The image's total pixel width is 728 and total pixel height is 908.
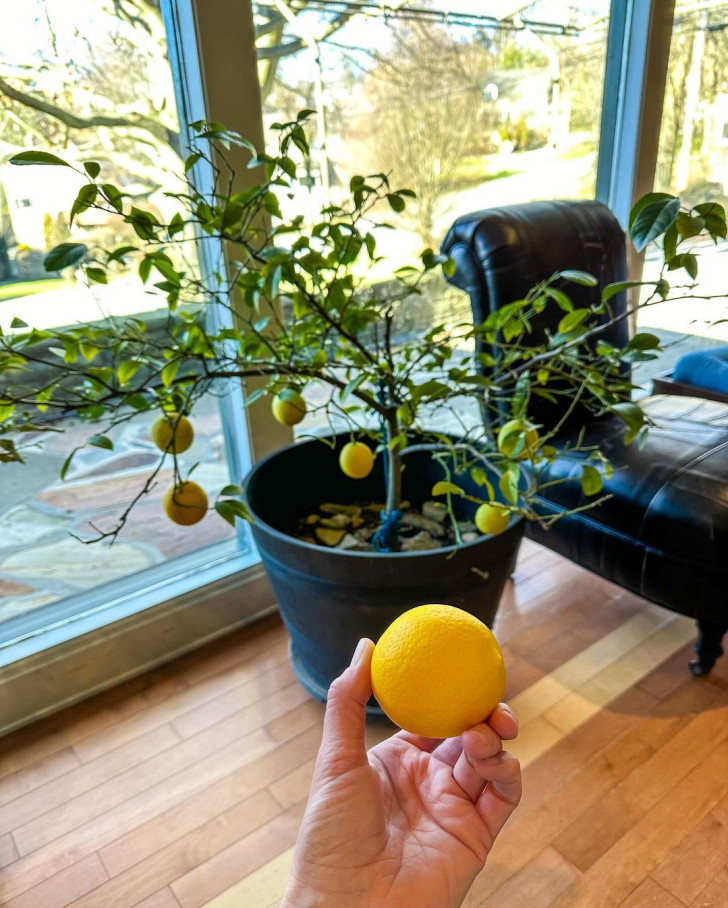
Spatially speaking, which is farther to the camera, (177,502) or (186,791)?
(186,791)

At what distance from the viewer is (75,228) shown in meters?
1.37

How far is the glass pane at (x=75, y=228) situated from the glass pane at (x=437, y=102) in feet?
0.91

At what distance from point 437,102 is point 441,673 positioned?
5.43ft

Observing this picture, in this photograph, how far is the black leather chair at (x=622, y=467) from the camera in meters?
1.33

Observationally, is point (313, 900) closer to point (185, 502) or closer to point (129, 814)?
point (185, 502)

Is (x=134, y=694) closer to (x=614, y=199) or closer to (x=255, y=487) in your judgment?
(x=255, y=487)

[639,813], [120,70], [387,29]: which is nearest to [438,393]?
[639,813]

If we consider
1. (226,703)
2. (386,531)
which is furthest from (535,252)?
(226,703)

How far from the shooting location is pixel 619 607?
1768 mm

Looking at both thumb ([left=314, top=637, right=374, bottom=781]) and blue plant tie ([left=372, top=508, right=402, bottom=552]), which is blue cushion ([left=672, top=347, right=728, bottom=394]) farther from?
thumb ([left=314, top=637, right=374, bottom=781])

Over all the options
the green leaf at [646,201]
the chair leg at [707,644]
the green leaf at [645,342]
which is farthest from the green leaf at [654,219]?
the chair leg at [707,644]

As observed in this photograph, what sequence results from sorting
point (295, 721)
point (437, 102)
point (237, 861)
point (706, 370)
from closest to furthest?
point (237, 861)
point (295, 721)
point (437, 102)
point (706, 370)

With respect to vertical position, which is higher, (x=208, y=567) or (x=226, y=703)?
(x=208, y=567)

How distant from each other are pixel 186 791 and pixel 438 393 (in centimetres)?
93
